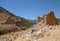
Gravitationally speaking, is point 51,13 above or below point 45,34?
above

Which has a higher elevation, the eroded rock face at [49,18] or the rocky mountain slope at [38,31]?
the eroded rock face at [49,18]

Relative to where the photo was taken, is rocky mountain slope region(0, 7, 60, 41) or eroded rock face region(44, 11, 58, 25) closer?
rocky mountain slope region(0, 7, 60, 41)

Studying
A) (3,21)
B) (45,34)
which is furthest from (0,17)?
(45,34)

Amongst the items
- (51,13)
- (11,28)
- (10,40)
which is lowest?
(10,40)

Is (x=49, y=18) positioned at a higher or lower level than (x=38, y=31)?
higher

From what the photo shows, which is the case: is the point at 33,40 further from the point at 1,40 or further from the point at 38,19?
the point at 38,19

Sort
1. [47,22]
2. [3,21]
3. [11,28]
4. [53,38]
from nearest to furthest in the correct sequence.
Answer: [53,38]
[47,22]
[11,28]
[3,21]

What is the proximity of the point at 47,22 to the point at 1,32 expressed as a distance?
6980 millimetres

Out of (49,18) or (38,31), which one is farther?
(49,18)

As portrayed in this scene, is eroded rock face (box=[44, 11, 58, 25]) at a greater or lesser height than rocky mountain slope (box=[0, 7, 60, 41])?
greater

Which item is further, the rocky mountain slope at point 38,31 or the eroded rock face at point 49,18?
the eroded rock face at point 49,18

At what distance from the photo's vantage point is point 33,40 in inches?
444

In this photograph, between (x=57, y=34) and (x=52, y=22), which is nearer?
(x=57, y=34)

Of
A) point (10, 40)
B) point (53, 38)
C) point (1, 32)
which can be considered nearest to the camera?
point (53, 38)
